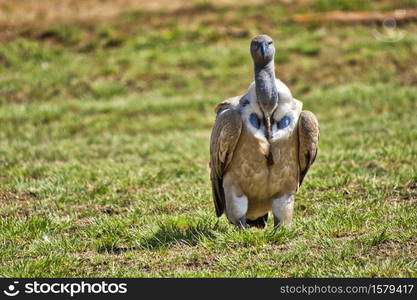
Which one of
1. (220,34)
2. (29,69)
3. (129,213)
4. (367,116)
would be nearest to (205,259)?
(129,213)

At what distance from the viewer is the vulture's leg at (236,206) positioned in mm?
7168

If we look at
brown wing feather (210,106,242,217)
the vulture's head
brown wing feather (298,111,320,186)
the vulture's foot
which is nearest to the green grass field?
the vulture's foot

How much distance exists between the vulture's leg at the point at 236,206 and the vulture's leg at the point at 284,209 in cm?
28

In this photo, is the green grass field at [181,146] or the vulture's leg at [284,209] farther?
the vulture's leg at [284,209]

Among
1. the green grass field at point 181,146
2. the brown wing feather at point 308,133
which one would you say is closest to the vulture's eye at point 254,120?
the brown wing feather at point 308,133

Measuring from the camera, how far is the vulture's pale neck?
6.64m

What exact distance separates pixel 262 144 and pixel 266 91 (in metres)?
0.47

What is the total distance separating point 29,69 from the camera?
17.6m

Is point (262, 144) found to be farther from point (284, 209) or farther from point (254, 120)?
point (284, 209)

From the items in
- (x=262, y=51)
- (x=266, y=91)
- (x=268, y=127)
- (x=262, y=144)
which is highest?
(x=262, y=51)

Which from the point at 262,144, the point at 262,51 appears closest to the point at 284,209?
the point at 262,144

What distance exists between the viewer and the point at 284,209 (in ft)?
23.4

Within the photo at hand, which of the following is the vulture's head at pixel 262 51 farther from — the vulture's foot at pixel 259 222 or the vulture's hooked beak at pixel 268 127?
the vulture's foot at pixel 259 222

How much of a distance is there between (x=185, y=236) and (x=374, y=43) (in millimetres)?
12044
